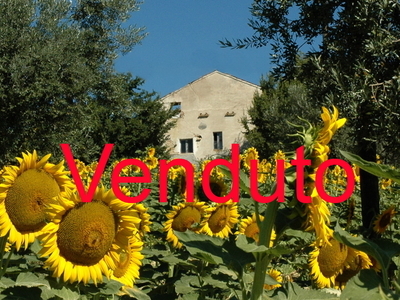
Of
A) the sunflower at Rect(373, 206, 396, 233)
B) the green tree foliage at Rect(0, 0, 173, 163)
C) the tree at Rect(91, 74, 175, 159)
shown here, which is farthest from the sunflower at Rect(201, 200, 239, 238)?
the tree at Rect(91, 74, 175, 159)

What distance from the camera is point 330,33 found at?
6004 millimetres

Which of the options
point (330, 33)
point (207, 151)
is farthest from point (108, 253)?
point (207, 151)

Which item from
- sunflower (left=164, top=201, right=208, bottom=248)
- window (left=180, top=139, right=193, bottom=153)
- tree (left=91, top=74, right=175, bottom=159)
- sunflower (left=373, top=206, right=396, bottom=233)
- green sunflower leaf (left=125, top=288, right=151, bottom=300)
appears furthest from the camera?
window (left=180, top=139, right=193, bottom=153)

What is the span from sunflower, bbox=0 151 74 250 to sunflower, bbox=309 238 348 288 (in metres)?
1.40

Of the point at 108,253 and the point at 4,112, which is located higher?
the point at 4,112

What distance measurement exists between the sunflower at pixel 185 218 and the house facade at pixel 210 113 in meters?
27.4

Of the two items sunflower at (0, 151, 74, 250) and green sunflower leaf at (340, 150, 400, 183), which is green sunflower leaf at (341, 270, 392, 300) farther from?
sunflower at (0, 151, 74, 250)

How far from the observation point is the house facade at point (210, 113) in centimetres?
3105

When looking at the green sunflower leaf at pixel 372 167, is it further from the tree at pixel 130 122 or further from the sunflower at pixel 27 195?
the tree at pixel 130 122

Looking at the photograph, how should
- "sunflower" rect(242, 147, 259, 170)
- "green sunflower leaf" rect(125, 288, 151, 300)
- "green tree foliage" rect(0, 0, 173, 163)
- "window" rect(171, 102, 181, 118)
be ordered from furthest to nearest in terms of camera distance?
1. "window" rect(171, 102, 181, 118)
2. "green tree foliage" rect(0, 0, 173, 163)
3. "sunflower" rect(242, 147, 259, 170)
4. "green sunflower leaf" rect(125, 288, 151, 300)

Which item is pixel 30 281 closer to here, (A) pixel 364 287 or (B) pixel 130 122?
(A) pixel 364 287

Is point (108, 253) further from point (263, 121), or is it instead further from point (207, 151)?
point (207, 151)

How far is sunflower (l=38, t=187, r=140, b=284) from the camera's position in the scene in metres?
1.61

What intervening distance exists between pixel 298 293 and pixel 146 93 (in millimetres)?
27459
